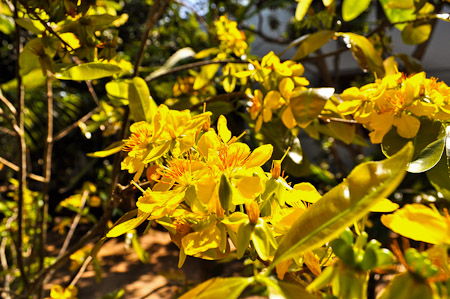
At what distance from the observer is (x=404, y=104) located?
0.47m

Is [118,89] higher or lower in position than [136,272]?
higher

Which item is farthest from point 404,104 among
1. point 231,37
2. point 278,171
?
point 231,37

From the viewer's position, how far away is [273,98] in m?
0.61

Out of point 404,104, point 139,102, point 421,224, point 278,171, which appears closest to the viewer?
point 421,224

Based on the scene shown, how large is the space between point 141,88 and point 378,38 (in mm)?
921

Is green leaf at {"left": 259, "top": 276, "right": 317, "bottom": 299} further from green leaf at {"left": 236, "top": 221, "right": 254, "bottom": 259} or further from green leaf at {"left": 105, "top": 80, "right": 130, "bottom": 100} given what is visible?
green leaf at {"left": 105, "top": 80, "right": 130, "bottom": 100}

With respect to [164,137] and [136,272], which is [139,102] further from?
[136,272]

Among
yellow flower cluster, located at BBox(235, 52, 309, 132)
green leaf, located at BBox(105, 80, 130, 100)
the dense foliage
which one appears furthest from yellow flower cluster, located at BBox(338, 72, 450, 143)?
green leaf, located at BBox(105, 80, 130, 100)

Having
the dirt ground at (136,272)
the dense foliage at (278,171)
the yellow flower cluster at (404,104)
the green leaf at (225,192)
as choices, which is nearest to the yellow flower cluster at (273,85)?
the dense foliage at (278,171)

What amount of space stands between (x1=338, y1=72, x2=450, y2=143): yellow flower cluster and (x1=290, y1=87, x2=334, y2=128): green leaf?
55 mm

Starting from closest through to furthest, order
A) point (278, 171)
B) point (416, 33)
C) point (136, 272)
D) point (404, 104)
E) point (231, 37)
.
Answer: point (278, 171), point (404, 104), point (416, 33), point (231, 37), point (136, 272)

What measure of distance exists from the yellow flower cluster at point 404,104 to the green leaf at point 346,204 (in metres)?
0.26

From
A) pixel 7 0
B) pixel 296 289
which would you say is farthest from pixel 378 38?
pixel 296 289

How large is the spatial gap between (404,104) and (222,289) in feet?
1.13
